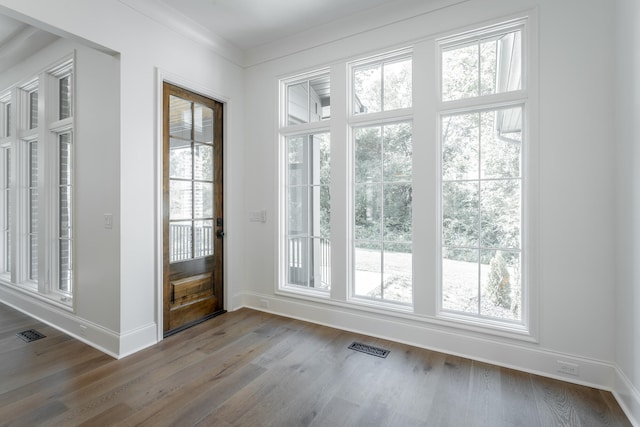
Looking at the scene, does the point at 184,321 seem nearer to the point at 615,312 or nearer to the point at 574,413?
the point at 574,413

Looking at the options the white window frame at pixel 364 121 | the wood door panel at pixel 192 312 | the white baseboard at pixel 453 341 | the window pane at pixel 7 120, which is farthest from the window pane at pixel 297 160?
the window pane at pixel 7 120

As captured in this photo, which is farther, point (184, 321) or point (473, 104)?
point (184, 321)

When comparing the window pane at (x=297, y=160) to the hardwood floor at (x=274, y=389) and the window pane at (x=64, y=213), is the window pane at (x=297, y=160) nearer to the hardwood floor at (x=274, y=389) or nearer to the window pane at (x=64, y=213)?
the hardwood floor at (x=274, y=389)

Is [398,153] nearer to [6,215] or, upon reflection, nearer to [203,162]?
[203,162]

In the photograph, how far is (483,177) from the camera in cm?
253

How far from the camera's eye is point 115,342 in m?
2.52

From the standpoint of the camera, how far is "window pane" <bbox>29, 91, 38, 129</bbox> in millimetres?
3626

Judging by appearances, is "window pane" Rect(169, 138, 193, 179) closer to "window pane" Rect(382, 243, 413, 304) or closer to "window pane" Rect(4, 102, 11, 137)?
"window pane" Rect(382, 243, 413, 304)

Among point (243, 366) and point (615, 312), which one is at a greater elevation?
point (615, 312)

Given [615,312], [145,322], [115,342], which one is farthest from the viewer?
[145,322]

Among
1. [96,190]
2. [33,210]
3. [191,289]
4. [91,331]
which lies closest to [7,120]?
[33,210]

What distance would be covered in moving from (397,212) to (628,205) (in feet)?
5.05

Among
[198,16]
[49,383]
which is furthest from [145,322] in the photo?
[198,16]

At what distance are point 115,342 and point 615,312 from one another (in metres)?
3.74
